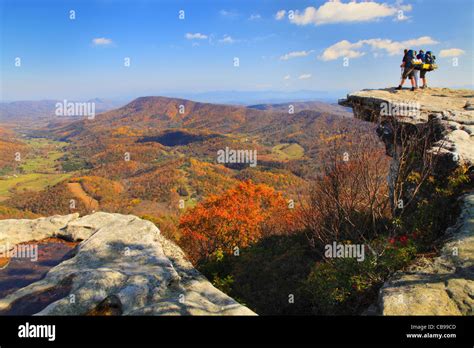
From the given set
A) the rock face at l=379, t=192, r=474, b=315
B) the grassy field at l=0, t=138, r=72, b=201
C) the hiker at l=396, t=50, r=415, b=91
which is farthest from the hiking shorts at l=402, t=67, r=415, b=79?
the grassy field at l=0, t=138, r=72, b=201

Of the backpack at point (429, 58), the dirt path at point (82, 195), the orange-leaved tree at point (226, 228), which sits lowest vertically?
the dirt path at point (82, 195)

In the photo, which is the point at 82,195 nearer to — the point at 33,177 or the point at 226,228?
the point at 33,177

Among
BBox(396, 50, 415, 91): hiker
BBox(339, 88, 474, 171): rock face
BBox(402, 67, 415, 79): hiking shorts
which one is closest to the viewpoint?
BBox(339, 88, 474, 171): rock face

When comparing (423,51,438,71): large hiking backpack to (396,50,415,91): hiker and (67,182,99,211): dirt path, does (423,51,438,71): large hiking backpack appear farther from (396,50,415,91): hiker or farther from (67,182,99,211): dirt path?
(67,182,99,211): dirt path

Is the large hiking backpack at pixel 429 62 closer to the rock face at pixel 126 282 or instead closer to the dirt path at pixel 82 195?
the rock face at pixel 126 282

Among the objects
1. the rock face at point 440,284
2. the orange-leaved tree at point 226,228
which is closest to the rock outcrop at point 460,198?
the rock face at point 440,284

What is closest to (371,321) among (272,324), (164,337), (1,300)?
(272,324)
